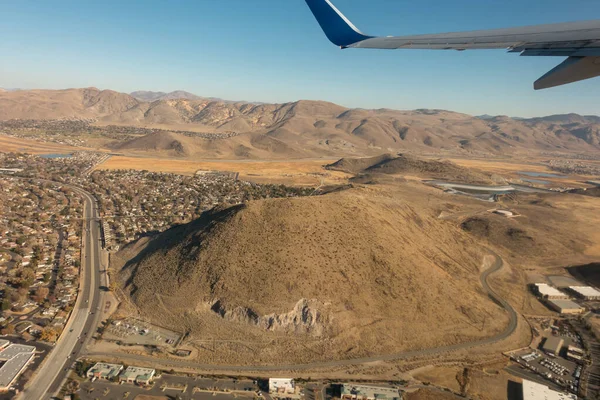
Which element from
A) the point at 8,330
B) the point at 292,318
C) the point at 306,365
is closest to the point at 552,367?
the point at 306,365

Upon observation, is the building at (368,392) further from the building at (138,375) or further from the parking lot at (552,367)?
the building at (138,375)

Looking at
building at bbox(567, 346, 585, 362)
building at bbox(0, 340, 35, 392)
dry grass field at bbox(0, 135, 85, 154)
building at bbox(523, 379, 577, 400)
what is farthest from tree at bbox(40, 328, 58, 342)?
dry grass field at bbox(0, 135, 85, 154)

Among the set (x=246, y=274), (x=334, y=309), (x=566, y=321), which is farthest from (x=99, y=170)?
(x=566, y=321)

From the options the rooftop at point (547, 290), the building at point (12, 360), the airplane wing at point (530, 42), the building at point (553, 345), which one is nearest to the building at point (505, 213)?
the rooftop at point (547, 290)

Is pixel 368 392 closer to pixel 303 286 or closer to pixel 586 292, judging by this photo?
pixel 303 286

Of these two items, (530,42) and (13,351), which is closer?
(530,42)

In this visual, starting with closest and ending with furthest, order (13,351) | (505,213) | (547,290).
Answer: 1. (13,351)
2. (547,290)
3. (505,213)

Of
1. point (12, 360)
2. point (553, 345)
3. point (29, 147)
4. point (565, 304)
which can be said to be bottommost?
point (12, 360)
